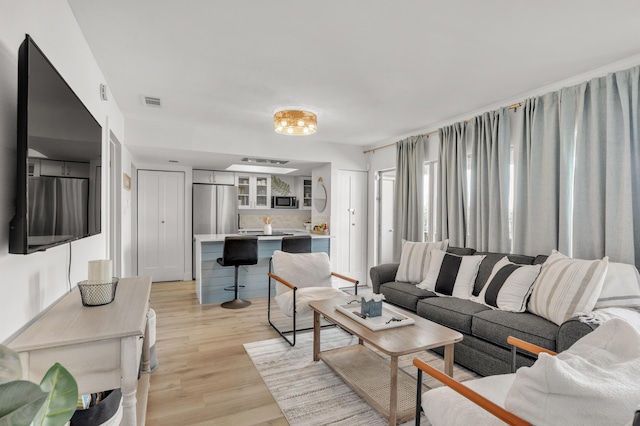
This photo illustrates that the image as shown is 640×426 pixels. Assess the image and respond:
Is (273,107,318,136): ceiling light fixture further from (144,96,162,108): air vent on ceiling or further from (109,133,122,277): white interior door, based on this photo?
(109,133,122,277): white interior door

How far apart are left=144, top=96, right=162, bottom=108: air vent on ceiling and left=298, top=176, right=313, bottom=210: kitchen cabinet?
427 centimetres

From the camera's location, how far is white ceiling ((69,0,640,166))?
2027 millimetres

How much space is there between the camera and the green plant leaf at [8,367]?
66 centimetres

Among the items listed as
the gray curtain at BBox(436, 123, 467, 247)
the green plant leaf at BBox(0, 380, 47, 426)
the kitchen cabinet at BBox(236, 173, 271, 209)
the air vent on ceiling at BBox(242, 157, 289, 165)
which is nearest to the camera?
the green plant leaf at BBox(0, 380, 47, 426)

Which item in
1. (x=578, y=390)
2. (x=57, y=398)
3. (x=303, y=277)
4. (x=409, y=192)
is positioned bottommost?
(x=303, y=277)

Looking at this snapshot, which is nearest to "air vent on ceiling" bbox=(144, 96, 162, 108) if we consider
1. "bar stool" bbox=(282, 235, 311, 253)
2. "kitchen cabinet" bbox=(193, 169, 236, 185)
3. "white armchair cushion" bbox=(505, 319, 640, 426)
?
"bar stool" bbox=(282, 235, 311, 253)

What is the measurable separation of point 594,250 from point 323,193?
3923mm

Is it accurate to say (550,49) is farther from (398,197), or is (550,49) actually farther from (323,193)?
(323,193)

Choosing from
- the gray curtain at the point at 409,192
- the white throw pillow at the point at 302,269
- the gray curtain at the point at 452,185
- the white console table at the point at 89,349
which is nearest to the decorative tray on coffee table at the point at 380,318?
the white throw pillow at the point at 302,269

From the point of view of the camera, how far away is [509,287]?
2852 mm

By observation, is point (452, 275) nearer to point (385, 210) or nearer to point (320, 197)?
point (385, 210)

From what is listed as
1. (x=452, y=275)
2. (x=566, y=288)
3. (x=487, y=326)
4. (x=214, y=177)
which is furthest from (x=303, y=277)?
(x=214, y=177)

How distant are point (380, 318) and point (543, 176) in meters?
2.09

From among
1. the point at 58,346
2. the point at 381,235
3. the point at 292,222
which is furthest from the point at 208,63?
the point at 292,222
